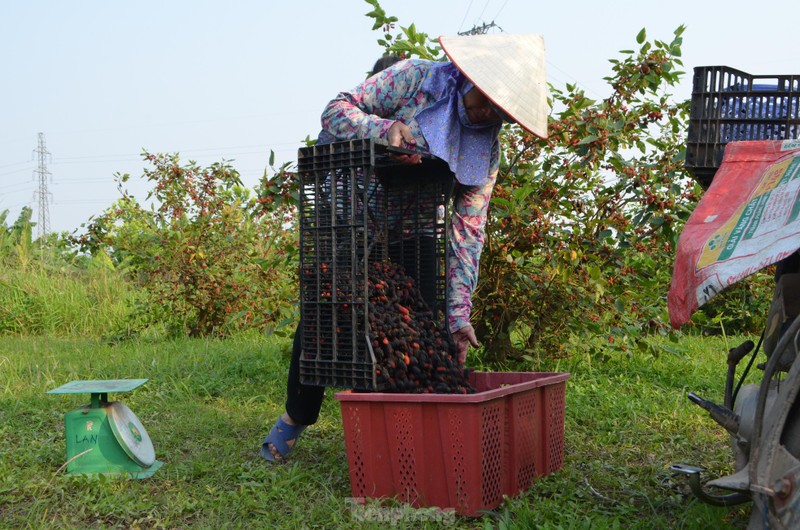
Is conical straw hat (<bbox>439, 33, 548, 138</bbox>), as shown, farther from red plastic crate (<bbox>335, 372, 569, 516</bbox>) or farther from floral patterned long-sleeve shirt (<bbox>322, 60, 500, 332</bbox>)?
red plastic crate (<bbox>335, 372, 569, 516</bbox>)

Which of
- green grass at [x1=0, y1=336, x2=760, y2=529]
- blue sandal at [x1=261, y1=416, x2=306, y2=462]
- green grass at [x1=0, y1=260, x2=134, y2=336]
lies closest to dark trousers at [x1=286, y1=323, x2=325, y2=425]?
blue sandal at [x1=261, y1=416, x2=306, y2=462]

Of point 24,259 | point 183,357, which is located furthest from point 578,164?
point 24,259

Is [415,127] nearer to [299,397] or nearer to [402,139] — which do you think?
[402,139]

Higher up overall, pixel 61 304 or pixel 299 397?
pixel 61 304

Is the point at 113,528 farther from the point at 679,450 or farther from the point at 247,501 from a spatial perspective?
the point at 679,450

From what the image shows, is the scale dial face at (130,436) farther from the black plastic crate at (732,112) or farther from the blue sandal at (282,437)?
the black plastic crate at (732,112)

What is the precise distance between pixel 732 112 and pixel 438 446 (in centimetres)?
153

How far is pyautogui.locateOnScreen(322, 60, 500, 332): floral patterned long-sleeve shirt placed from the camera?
10.6ft

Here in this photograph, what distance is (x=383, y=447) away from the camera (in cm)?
291

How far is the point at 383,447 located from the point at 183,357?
349 cm

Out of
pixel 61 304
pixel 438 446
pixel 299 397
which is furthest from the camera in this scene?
pixel 61 304

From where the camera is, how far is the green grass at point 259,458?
2.88 metres

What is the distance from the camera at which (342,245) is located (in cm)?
318

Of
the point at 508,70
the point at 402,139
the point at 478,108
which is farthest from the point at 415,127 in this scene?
the point at 508,70
